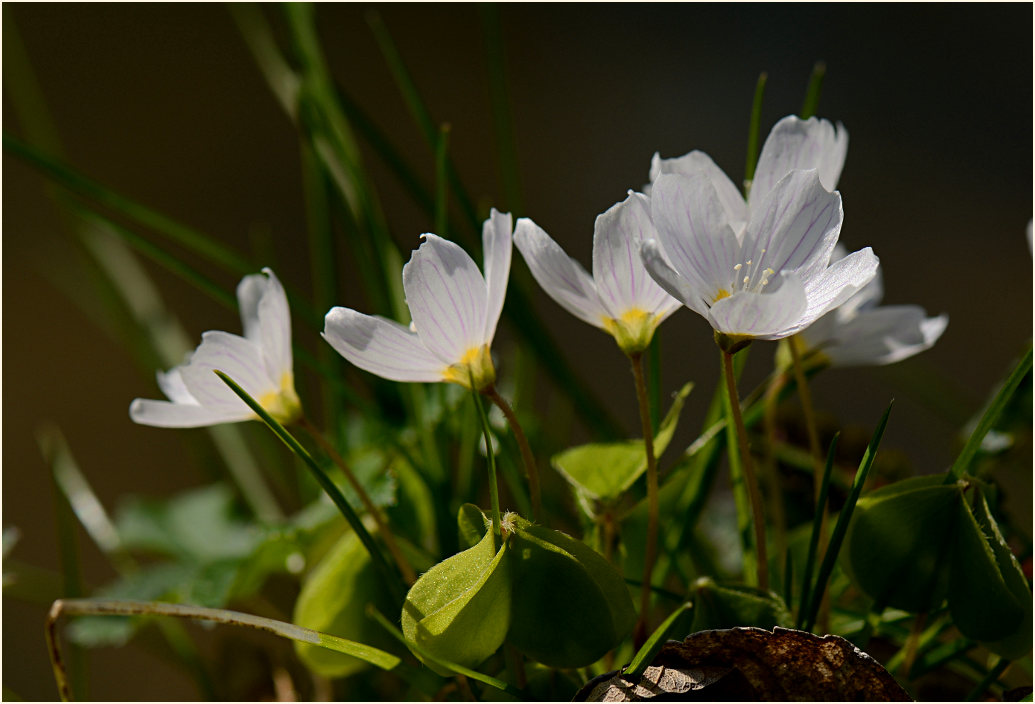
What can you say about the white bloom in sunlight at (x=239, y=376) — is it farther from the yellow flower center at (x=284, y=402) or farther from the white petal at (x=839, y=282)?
the white petal at (x=839, y=282)

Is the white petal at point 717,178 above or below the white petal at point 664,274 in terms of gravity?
above

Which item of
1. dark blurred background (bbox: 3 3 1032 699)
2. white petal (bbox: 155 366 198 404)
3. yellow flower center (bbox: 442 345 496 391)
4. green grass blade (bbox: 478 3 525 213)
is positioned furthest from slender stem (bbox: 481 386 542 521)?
dark blurred background (bbox: 3 3 1032 699)

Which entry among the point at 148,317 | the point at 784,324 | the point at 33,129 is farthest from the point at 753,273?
the point at 33,129

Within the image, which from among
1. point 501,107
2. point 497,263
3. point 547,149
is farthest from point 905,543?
point 547,149

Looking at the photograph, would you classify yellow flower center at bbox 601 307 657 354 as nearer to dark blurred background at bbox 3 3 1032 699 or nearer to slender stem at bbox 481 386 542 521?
slender stem at bbox 481 386 542 521

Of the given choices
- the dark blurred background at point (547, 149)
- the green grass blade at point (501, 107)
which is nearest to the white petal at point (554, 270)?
the green grass blade at point (501, 107)

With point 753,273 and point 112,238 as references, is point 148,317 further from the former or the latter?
point 753,273
